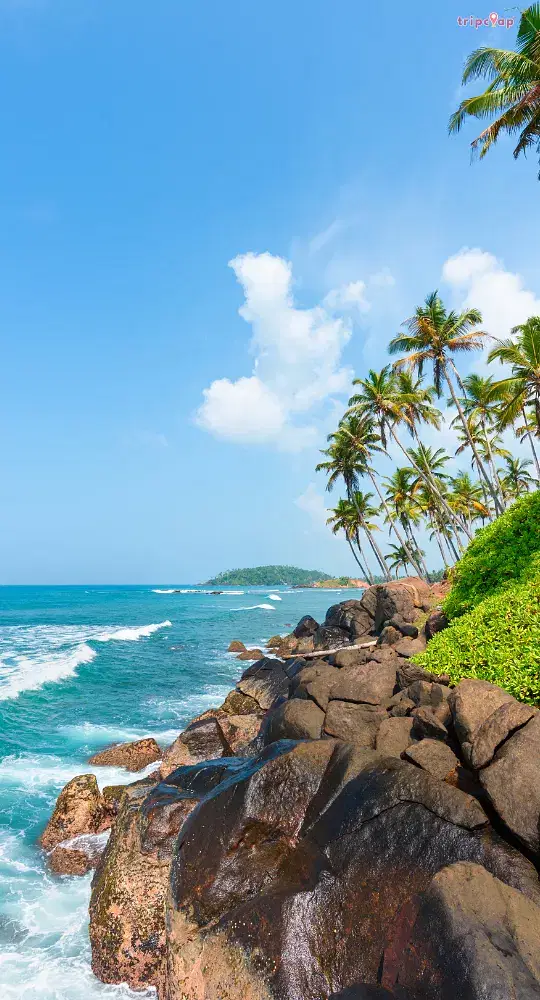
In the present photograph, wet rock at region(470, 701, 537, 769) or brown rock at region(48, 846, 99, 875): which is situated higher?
wet rock at region(470, 701, 537, 769)

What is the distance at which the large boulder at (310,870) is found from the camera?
204 inches

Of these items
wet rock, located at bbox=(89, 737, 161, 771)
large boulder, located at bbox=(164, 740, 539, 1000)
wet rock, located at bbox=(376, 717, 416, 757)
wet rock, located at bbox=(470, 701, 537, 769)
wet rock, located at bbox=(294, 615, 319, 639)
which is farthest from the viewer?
wet rock, located at bbox=(294, 615, 319, 639)

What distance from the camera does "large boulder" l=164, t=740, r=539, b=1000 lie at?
5172mm

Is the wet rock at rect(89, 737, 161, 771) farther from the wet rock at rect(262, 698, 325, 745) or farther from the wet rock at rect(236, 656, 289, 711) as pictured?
the wet rock at rect(262, 698, 325, 745)

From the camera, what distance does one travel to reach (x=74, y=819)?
11133 millimetres

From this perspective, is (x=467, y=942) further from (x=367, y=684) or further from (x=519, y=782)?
(x=367, y=684)

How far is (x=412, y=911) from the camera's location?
15.6 feet

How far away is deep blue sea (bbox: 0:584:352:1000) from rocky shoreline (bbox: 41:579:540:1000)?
3.89 feet

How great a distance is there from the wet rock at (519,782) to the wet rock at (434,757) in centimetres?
71

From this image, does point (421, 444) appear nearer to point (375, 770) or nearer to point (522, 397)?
point (522, 397)

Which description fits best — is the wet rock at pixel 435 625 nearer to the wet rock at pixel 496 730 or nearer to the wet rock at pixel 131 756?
the wet rock at pixel 496 730

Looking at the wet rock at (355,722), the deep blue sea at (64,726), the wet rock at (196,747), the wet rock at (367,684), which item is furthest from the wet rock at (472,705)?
the wet rock at (196,747)

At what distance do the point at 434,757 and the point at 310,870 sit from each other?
2292 millimetres

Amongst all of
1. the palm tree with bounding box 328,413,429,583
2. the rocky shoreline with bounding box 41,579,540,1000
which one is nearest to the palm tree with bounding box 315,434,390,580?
the palm tree with bounding box 328,413,429,583
